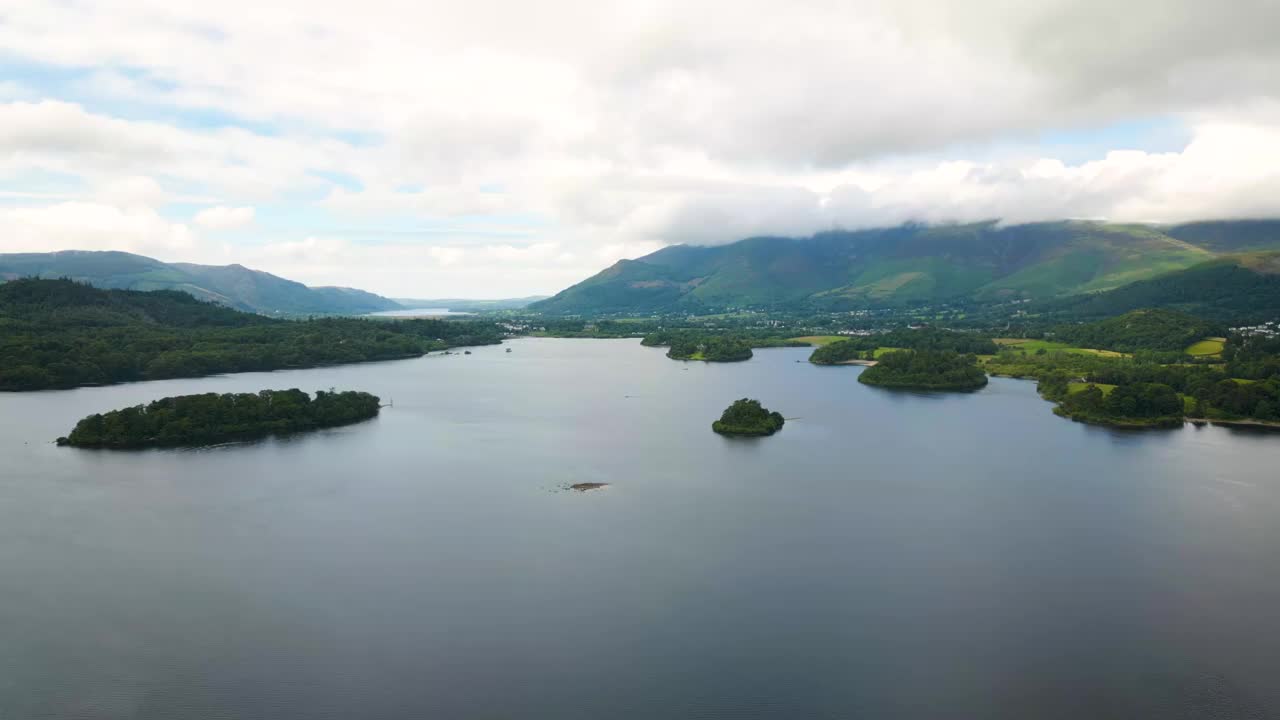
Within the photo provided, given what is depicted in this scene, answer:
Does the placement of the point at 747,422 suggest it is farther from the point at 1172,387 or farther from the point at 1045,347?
the point at 1045,347

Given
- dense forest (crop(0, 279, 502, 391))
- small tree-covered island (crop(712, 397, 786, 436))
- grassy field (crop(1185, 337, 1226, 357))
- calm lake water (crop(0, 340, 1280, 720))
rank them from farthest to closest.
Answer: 1. grassy field (crop(1185, 337, 1226, 357))
2. dense forest (crop(0, 279, 502, 391))
3. small tree-covered island (crop(712, 397, 786, 436))
4. calm lake water (crop(0, 340, 1280, 720))

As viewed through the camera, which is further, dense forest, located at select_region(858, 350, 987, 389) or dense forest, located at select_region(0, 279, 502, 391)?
dense forest, located at select_region(858, 350, 987, 389)

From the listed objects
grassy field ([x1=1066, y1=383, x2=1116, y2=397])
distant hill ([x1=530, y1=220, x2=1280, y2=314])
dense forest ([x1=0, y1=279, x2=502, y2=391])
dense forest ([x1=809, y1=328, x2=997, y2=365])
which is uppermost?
distant hill ([x1=530, y1=220, x2=1280, y2=314])

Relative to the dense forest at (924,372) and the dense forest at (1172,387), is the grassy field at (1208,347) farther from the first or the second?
the dense forest at (924,372)

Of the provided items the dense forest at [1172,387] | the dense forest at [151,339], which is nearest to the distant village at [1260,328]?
the dense forest at [1172,387]

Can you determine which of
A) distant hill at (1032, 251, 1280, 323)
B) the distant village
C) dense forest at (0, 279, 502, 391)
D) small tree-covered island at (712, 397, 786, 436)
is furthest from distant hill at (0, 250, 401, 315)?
the distant village

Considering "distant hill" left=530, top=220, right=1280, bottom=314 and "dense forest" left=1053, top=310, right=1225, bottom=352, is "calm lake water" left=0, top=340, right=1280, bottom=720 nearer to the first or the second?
"dense forest" left=1053, top=310, right=1225, bottom=352
